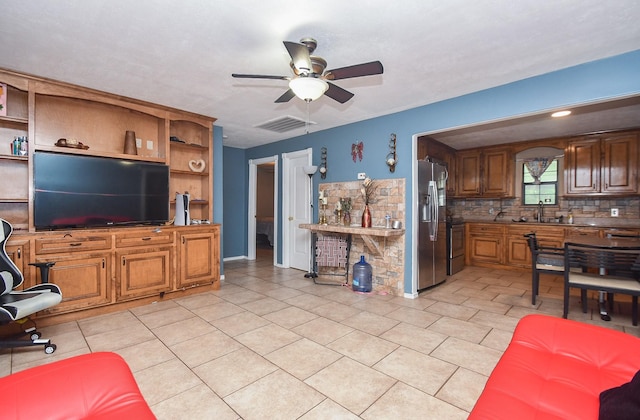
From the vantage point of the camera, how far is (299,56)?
2049mm

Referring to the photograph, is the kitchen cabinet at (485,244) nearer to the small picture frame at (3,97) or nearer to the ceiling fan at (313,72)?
the ceiling fan at (313,72)

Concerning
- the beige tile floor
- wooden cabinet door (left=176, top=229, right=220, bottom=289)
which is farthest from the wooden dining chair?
wooden cabinet door (left=176, top=229, right=220, bottom=289)

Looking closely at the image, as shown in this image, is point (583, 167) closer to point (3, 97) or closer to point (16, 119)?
point (16, 119)

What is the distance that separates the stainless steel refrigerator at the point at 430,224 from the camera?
4090mm

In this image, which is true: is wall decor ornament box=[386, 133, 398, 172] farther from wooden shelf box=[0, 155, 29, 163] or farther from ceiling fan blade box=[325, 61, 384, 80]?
wooden shelf box=[0, 155, 29, 163]

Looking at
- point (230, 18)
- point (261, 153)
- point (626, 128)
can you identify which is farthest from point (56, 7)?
point (626, 128)

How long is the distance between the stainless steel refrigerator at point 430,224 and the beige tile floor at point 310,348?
0.32 meters

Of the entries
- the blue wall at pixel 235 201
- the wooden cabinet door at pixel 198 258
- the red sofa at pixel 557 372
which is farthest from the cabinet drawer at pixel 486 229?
the wooden cabinet door at pixel 198 258

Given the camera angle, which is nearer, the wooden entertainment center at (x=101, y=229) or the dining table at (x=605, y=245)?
the dining table at (x=605, y=245)

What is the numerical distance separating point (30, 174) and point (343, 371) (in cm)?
360

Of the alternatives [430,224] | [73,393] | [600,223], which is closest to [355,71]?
[73,393]

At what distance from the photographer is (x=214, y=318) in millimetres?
3184

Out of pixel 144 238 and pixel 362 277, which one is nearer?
pixel 144 238

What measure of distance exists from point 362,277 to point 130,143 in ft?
11.7
